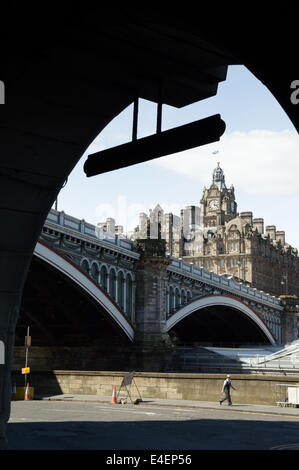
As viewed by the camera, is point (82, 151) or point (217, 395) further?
point (217, 395)

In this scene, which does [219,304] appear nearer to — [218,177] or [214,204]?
[214,204]

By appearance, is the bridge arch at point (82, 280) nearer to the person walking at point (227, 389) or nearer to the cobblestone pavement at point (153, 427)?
the cobblestone pavement at point (153, 427)

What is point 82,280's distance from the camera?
3700cm

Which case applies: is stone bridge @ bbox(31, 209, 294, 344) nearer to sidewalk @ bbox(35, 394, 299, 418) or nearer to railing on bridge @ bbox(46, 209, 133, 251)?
railing on bridge @ bbox(46, 209, 133, 251)

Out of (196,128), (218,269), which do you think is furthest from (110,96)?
(218,269)

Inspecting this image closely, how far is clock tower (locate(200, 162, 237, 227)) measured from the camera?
140875mm

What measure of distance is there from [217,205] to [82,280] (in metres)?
109

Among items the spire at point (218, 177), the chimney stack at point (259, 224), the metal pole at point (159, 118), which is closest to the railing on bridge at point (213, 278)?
the metal pole at point (159, 118)

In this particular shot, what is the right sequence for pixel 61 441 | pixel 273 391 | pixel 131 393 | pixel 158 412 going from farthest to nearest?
pixel 131 393 → pixel 273 391 → pixel 158 412 → pixel 61 441

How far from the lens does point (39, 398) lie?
32.5m

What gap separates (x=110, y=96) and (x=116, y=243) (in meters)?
35.8

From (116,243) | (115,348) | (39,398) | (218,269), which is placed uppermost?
(218,269)

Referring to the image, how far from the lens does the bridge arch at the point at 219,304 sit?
1976 inches
